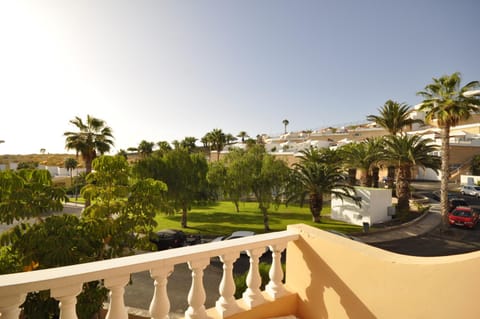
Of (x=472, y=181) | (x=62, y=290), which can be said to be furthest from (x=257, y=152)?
(x=472, y=181)

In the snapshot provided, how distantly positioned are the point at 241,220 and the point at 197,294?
22038mm

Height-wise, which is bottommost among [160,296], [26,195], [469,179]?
[469,179]

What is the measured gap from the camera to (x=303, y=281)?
3.12 m

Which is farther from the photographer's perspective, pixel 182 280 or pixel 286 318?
pixel 182 280

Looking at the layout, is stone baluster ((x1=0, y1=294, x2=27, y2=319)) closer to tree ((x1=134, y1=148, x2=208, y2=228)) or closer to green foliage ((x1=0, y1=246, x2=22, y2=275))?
green foliage ((x1=0, y1=246, x2=22, y2=275))

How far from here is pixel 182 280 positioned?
12.4 metres

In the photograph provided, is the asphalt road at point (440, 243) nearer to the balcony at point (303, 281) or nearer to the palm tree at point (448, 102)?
the palm tree at point (448, 102)

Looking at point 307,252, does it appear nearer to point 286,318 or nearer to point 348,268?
point 348,268

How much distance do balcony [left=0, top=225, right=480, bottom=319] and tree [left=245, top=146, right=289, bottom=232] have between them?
17019 mm

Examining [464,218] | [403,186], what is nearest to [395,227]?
[464,218]

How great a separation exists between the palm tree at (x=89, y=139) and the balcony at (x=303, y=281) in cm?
2536

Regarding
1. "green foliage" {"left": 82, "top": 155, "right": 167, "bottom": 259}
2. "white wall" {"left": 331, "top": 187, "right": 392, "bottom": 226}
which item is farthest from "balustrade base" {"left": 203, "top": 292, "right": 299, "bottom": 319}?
"white wall" {"left": 331, "top": 187, "right": 392, "bottom": 226}

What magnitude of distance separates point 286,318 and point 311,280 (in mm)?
557

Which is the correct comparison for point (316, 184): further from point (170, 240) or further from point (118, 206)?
point (118, 206)
